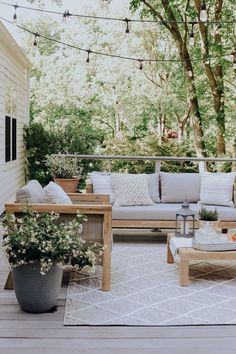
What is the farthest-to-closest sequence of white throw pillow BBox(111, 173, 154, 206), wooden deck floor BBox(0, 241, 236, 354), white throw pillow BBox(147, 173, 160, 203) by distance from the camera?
white throw pillow BBox(147, 173, 160, 203) → white throw pillow BBox(111, 173, 154, 206) → wooden deck floor BBox(0, 241, 236, 354)

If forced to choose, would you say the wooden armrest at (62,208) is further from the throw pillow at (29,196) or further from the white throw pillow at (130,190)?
the white throw pillow at (130,190)

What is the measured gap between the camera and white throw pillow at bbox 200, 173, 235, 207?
668 cm

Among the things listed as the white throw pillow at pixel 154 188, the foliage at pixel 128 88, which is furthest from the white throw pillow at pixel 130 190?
the foliage at pixel 128 88

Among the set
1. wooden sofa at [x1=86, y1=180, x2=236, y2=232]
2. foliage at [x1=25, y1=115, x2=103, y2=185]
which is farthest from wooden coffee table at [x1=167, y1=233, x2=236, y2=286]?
foliage at [x1=25, y1=115, x2=103, y2=185]

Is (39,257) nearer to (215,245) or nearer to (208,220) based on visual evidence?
(215,245)

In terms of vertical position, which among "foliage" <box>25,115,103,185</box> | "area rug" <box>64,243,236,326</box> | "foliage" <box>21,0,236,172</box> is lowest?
"area rug" <box>64,243,236,326</box>

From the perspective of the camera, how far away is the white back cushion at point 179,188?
270 inches

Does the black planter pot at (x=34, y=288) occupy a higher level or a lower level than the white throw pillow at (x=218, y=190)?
lower

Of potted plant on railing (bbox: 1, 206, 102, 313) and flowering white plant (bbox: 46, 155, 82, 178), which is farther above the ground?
flowering white plant (bbox: 46, 155, 82, 178)

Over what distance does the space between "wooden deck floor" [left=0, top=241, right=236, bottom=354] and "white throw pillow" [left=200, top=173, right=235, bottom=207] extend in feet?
10.7

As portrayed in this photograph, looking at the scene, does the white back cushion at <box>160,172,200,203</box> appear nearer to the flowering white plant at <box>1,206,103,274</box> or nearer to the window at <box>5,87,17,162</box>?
the flowering white plant at <box>1,206,103,274</box>

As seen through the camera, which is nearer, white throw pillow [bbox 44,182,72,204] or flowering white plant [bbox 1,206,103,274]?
flowering white plant [bbox 1,206,103,274]

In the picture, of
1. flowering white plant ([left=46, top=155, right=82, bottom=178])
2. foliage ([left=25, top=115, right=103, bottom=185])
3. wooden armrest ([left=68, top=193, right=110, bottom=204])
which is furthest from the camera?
foliage ([left=25, top=115, right=103, bottom=185])

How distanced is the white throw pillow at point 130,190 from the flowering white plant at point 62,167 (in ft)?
5.55
